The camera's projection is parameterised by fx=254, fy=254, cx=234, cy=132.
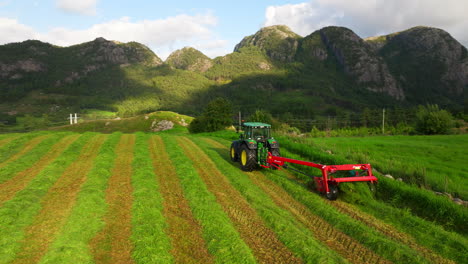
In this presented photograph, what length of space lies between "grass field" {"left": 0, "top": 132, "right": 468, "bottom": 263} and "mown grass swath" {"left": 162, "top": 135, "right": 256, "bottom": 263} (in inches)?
1.1

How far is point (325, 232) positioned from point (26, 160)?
1583 cm

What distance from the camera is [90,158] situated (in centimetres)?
1547

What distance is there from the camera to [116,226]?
730 centimetres

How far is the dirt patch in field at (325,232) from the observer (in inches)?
249

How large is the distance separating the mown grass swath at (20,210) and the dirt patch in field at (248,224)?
5.50 metres

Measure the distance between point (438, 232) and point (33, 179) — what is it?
49.5 ft

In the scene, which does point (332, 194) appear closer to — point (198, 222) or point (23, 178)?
point (198, 222)

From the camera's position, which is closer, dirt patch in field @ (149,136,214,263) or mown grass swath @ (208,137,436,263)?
dirt patch in field @ (149,136,214,263)

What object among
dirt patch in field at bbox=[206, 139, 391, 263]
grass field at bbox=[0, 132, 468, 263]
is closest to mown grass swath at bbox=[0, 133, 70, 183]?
grass field at bbox=[0, 132, 468, 263]

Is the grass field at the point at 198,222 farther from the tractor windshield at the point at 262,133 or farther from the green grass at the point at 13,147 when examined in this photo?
the green grass at the point at 13,147

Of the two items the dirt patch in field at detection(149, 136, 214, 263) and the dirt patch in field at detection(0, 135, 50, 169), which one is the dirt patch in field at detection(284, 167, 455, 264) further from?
the dirt patch in field at detection(0, 135, 50, 169)

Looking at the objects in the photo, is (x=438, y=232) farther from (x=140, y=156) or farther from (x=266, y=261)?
(x=140, y=156)

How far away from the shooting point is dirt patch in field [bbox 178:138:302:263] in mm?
6195

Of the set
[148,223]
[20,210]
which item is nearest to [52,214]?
[20,210]
